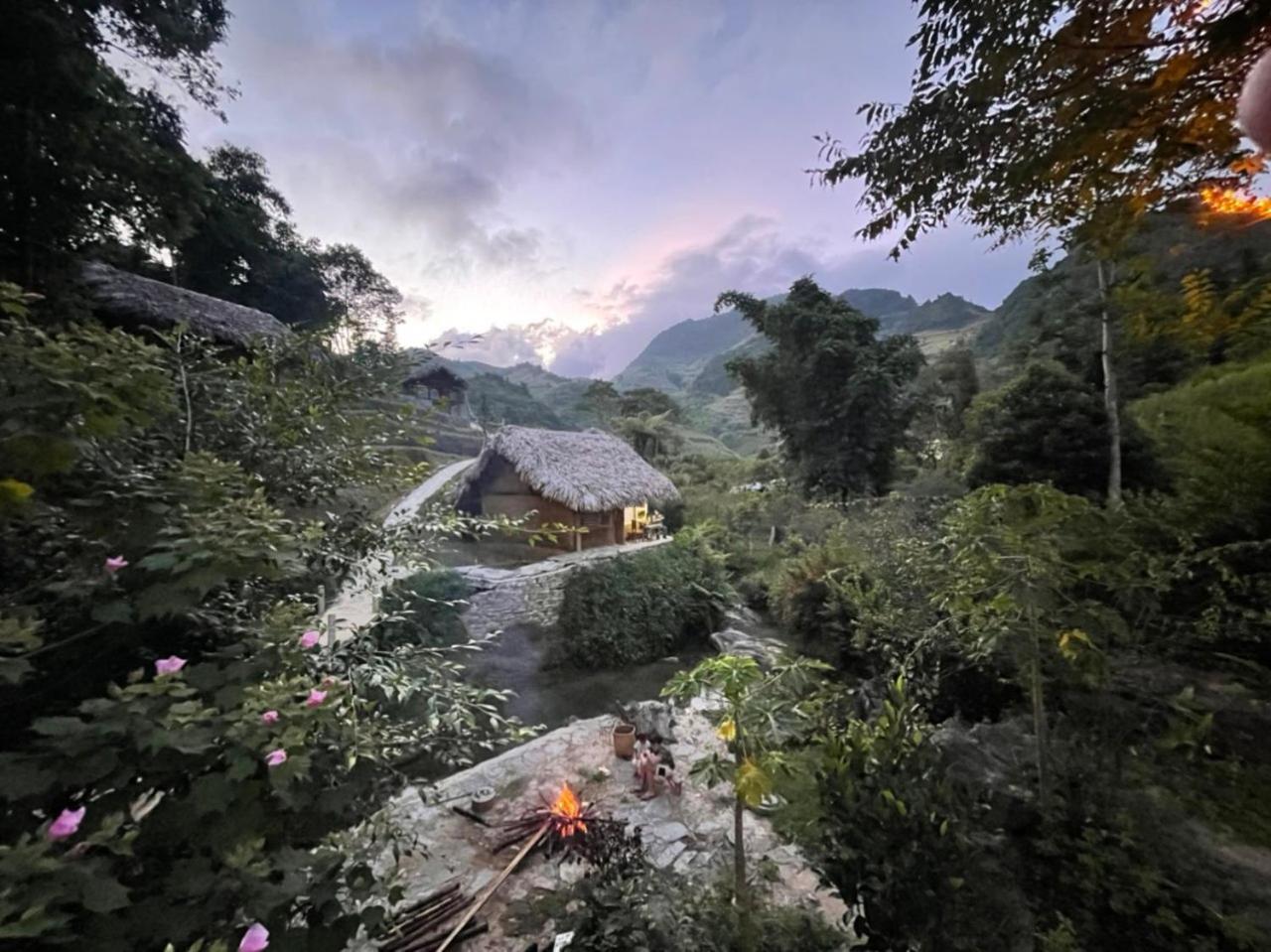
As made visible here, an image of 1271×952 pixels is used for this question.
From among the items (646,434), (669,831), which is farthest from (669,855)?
(646,434)

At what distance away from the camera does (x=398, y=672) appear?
161 cm

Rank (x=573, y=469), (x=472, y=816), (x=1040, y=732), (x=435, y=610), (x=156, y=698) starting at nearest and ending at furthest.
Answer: (x=156, y=698)
(x=1040, y=732)
(x=472, y=816)
(x=435, y=610)
(x=573, y=469)

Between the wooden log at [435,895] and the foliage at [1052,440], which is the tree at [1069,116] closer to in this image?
the foliage at [1052,440]

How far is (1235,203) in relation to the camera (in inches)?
76.0

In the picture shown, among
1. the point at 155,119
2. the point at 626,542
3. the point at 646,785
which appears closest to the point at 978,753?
the point at 646,785

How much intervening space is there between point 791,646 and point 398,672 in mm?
5983

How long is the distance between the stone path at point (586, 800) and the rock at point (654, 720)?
136 mm

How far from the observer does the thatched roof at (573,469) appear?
8.46 meters

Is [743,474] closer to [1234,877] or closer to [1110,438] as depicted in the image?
[1110,438]

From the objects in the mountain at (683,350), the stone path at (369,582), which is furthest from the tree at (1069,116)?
the mountain at (683,350)

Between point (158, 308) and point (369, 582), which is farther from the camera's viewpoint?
point (158, 308)

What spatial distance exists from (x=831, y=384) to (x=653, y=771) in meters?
8.47

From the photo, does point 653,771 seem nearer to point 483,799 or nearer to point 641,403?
point 483,799

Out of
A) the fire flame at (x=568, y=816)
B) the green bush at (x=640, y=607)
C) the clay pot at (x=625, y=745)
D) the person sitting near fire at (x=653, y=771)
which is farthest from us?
the green bush at (x=640, y=607)
